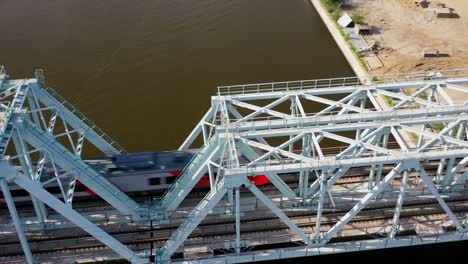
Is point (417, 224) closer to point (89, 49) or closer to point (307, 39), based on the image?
point (307, 39)

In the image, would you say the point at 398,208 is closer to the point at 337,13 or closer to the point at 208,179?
the point at 208,179

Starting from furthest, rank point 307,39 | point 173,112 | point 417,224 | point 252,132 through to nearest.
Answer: point 307,39 < point 173,112 < point 417,224 < point 252,132

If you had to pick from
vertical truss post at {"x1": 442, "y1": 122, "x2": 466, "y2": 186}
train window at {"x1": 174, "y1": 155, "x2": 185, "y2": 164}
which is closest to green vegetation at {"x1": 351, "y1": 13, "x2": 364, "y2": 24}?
vertical truss post at {"x1": 442, "y1": 122, "x2": 466, "y2": 186}

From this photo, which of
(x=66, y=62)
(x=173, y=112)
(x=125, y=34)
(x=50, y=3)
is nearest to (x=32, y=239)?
(x=173, y=112)

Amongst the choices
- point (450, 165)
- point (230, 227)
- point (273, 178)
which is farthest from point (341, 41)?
point (230, 227)

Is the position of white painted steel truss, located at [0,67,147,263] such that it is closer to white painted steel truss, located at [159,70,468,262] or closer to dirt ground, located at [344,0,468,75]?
white painted steel truss, located at [159,70,468,262]

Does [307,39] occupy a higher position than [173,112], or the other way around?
[307,39]
